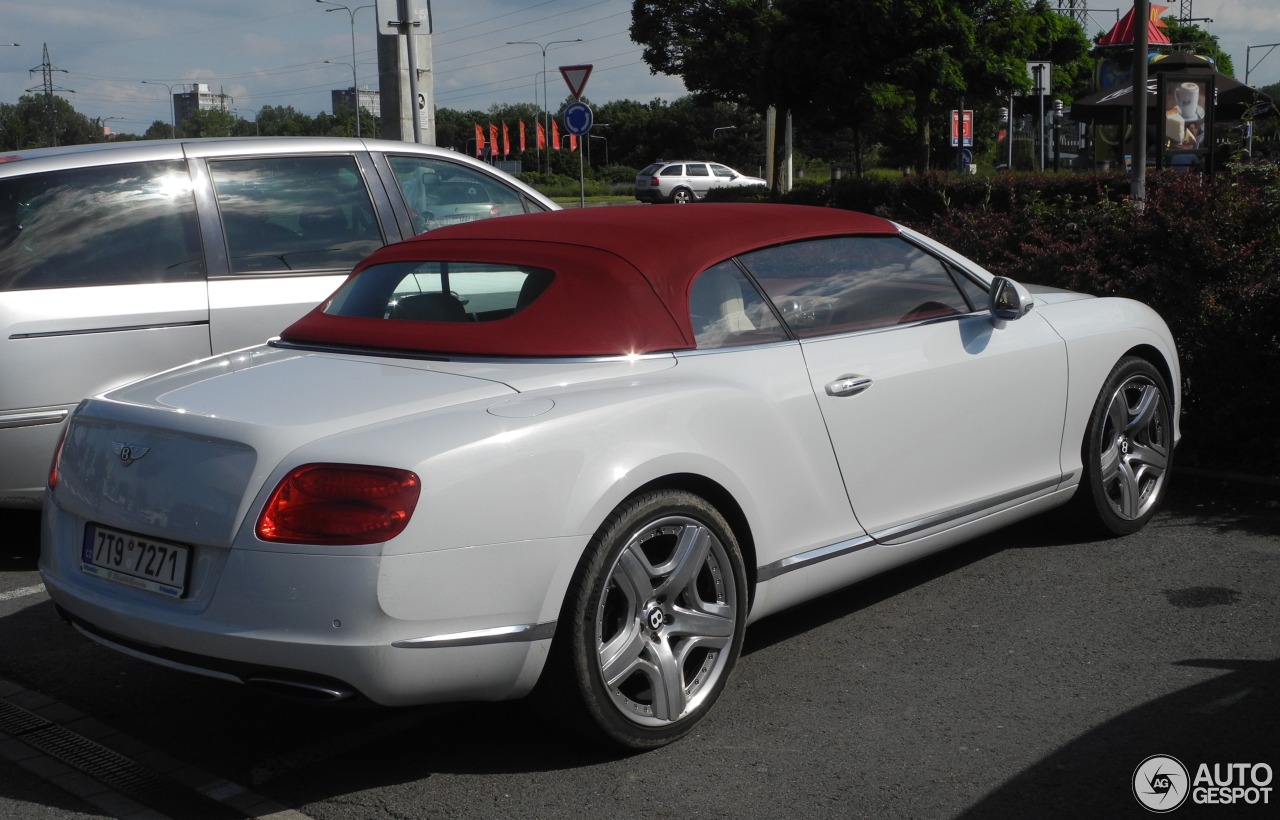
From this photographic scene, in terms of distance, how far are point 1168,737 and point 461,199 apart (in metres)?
4.49

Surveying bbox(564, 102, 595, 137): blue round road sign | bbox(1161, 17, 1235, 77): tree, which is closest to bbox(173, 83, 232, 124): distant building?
bbox(1161, 17, 1235, 77): tree

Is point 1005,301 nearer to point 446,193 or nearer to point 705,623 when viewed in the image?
point 705,623

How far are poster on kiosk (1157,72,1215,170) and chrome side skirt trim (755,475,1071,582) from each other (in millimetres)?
10265

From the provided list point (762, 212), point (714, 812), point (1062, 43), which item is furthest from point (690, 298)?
point (1062, 43)

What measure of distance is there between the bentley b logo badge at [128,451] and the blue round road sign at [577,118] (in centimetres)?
1691

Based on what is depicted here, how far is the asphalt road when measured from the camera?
132 inches

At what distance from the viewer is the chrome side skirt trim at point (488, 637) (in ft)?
10.3

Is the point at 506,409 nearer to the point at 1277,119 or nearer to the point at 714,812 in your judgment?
the point at 714,812

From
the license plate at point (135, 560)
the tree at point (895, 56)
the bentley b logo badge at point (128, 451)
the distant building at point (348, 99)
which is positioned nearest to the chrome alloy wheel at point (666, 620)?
the license plate at point (135, 560)

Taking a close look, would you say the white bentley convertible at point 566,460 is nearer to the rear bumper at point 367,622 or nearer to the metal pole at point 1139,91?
the rear bumper at point 367,622

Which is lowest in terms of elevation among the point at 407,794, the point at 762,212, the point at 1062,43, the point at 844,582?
the point at 407,794

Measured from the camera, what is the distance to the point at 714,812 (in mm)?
3252

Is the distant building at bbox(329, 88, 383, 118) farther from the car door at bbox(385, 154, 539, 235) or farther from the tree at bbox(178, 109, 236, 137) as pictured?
the car door at bbox(385, 154, 539, 235)

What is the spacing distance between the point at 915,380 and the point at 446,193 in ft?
10.7
